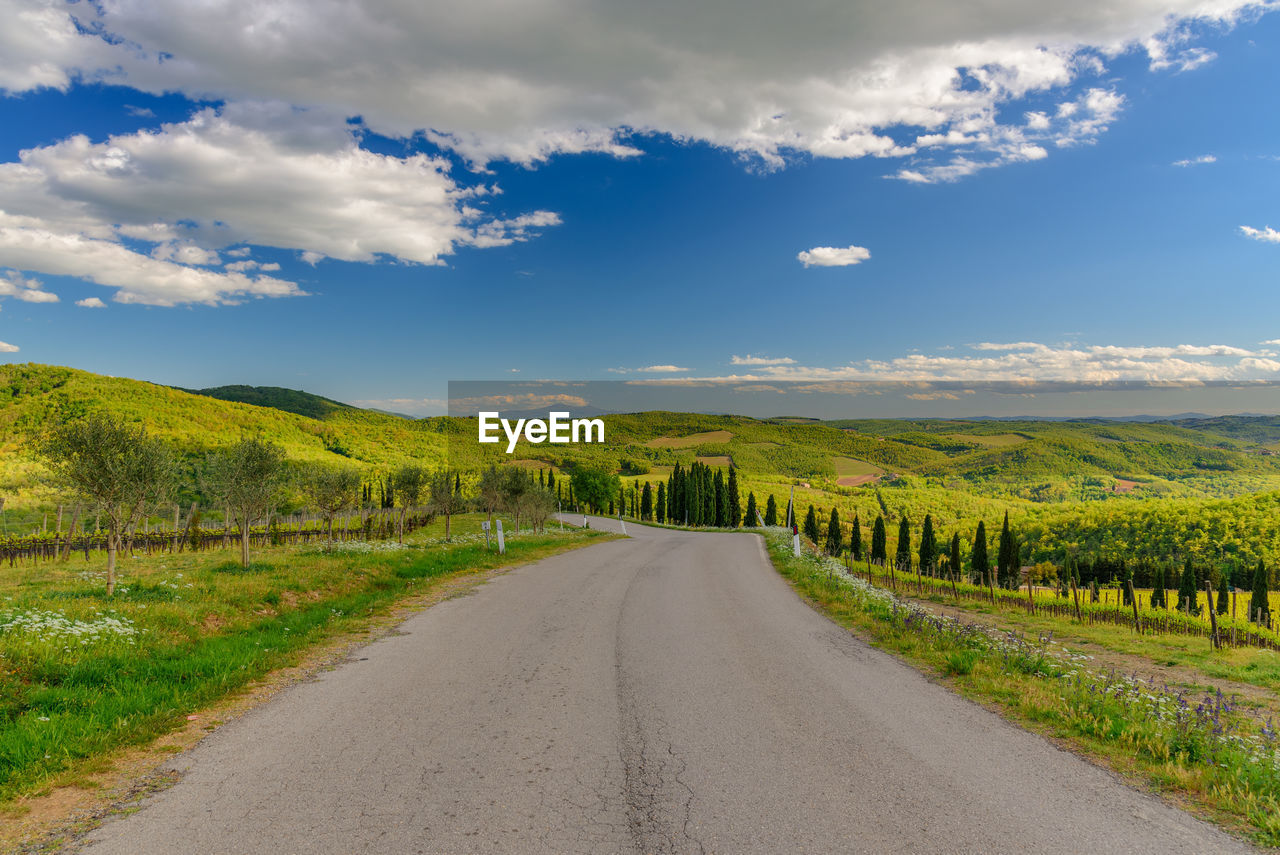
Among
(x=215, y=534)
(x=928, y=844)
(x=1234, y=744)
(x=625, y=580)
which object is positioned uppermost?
(x=928, y=844)

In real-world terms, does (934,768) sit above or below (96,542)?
above

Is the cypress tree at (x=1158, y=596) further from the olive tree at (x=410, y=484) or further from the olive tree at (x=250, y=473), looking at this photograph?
the olive tree at (x=250, y=473)

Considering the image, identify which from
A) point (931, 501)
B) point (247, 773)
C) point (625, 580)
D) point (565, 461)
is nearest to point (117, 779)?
point (247, 773)

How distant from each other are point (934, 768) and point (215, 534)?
57473mm

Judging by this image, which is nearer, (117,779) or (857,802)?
(857,802)

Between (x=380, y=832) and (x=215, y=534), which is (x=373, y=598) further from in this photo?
(x=215, y=534)

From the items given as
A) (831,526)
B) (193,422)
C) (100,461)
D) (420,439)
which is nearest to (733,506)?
(831,526)

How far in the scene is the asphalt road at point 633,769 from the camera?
4.08m

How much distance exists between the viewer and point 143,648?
336 inches

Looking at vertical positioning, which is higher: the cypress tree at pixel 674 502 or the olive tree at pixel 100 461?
the olive tree at pixel 100 461

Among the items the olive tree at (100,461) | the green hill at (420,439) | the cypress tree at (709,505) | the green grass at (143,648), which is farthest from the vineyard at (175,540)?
the cypress tree at (709,505)

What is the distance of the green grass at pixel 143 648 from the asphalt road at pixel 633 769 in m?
1.04

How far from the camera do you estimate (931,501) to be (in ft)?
640

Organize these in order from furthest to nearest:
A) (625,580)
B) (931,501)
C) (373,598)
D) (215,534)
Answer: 1. (931,501)
2. (215,534)
3. (625,580)
4. (373,598)
